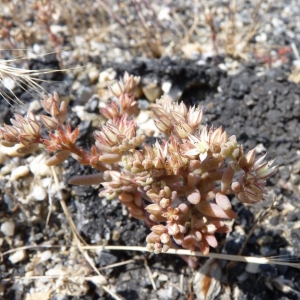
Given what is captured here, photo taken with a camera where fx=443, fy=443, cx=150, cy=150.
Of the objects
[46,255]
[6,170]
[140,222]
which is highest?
[6,170]

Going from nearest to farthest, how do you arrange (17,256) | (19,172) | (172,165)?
(172,165) → (17,256) → (19,172)

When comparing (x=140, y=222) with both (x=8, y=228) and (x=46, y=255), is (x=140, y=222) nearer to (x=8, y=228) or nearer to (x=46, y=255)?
(x=46, y=255)

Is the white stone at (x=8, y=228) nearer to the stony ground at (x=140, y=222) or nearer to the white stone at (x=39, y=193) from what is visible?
the stony ground at (x=140, y=222)

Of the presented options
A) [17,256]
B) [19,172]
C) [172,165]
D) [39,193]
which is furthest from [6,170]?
[172,165]

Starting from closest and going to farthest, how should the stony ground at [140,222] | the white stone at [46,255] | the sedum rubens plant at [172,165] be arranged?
1. the sedum rubens plant at [172,165]
2. the stony ground at [140,222]
3. the white stone at [46,255]

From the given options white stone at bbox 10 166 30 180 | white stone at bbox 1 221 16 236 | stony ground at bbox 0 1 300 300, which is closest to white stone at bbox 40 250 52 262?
stony ground at bbox 0 1 300 300

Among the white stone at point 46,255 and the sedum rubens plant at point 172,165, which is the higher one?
the sedum rubens plant at point 172,165

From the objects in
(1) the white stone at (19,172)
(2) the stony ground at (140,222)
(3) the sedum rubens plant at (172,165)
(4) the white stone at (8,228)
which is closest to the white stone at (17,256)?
(2) the stony ground at (140,222)

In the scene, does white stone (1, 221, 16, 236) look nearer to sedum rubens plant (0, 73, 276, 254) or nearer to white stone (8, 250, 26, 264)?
white stone (8, 250, 26, 264)
